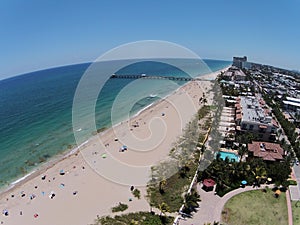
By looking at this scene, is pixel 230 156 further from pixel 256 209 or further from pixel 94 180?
pixel 94 180

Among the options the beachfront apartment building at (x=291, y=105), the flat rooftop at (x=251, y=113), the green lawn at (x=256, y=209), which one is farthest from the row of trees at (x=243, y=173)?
the beachfront apartment building at (x=291, y=105)

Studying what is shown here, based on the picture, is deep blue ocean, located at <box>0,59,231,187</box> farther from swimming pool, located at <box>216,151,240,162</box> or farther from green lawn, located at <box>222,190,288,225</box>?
green lawn, located at <box>222,190,288,225</box>

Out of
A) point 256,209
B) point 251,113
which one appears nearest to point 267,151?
point 256,209

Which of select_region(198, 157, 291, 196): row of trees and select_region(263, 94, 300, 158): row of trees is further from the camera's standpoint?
select_region(263, 94, 300, 158): row of trees

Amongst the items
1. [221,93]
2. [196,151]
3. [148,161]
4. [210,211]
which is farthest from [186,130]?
[221,93]

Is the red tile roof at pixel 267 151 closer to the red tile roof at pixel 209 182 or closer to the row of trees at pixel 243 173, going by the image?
the row of trees at pixel 243 173

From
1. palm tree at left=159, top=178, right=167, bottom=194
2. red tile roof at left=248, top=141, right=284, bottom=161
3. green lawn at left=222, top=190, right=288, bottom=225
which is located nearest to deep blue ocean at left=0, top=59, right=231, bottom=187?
palm tree at left=159, top=178, right=167, bottom=194
